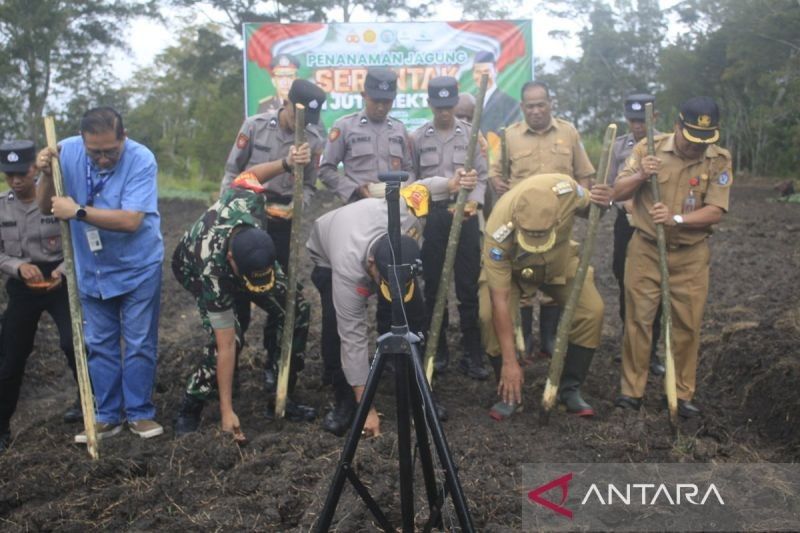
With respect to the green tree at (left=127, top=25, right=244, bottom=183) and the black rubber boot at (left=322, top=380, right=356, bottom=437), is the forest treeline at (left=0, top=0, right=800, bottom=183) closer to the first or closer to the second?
the green tree at (left=127, top=25, right=244, bottom=183)

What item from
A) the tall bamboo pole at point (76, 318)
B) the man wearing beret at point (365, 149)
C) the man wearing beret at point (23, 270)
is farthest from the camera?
the man wearing beret at point (365, 149)

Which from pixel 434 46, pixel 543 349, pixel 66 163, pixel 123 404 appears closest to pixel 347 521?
pixel 123 404

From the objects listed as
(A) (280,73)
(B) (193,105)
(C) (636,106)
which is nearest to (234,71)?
(B) (193,105)

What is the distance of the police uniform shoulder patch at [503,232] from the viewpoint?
4535 millimetres

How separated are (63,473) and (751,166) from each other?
2125 cm

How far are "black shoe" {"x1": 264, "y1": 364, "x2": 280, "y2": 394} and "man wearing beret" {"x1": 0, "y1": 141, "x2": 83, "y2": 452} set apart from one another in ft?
3.99

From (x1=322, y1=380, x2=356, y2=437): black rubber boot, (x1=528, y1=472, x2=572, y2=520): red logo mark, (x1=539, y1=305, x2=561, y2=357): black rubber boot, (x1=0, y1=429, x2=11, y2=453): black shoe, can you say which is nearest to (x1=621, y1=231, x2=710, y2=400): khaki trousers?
(x1=539, y1=305, x2=561, y2=357): black rubber boot

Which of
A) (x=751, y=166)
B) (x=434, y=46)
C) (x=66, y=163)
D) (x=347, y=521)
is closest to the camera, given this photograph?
(x=347, y=521)

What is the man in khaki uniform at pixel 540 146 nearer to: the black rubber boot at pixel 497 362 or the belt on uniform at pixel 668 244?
the belt on uniform at pixel 668 244

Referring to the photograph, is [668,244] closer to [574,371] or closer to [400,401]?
[574,371]

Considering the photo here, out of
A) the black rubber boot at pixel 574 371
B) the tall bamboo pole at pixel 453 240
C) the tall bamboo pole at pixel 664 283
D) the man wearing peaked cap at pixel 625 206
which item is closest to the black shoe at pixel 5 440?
the tall bamboo pole at pixel 453 240

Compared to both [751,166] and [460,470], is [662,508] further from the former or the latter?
[751,166]

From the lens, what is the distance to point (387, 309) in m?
4.81

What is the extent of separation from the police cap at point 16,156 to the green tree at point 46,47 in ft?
49.2
